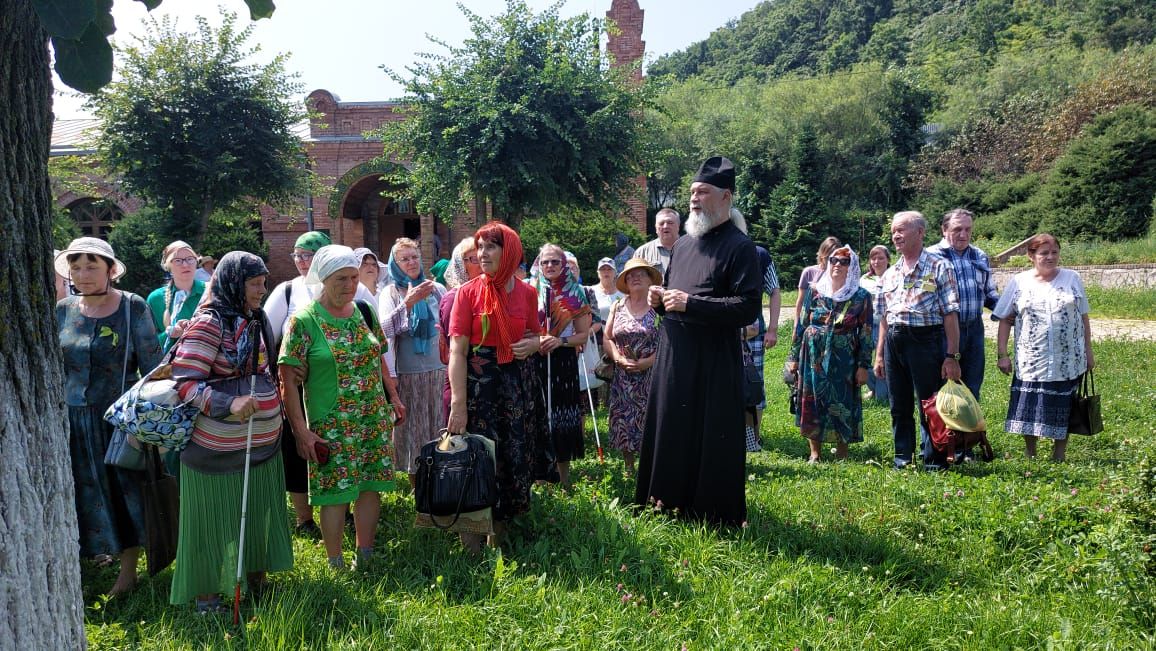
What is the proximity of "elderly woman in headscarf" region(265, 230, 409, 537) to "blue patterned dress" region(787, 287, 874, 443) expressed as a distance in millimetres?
3535

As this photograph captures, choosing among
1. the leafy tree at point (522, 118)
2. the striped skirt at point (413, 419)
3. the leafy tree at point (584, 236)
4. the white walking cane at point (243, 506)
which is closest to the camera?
the white walking cane at point (243, 506)

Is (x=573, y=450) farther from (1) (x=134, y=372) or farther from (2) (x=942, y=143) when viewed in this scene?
(2) (x=942, y=143)

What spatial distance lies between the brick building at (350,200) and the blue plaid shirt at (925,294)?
59.8 feet

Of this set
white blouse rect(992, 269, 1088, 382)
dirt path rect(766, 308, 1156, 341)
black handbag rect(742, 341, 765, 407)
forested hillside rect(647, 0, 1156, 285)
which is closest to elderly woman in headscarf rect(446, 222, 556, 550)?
black handbag rect(742, 341, 765, 407)

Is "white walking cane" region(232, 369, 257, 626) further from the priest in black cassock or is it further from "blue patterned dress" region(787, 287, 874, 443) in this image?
"blue patterned dress" region(787, 287, 874, 443)

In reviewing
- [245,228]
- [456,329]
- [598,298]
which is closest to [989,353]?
[598,298]

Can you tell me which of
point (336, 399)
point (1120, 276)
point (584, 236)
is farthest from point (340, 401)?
point (1120, 276)

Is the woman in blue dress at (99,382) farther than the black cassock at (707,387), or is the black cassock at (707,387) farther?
the black cassock at (707,387)

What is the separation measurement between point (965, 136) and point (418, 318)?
122 feet

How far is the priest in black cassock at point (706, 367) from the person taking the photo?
4297 mm

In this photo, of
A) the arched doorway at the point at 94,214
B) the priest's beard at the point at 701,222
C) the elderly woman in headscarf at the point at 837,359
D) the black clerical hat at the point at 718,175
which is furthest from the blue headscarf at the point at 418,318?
the arched doorway at the point at 94,214

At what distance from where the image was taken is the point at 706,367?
14.4 ft

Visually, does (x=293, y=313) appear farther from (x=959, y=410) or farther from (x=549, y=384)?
(x=959, y=410)

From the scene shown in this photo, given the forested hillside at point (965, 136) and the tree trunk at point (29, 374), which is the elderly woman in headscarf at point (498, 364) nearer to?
the tree trunk at point (29, 374)
